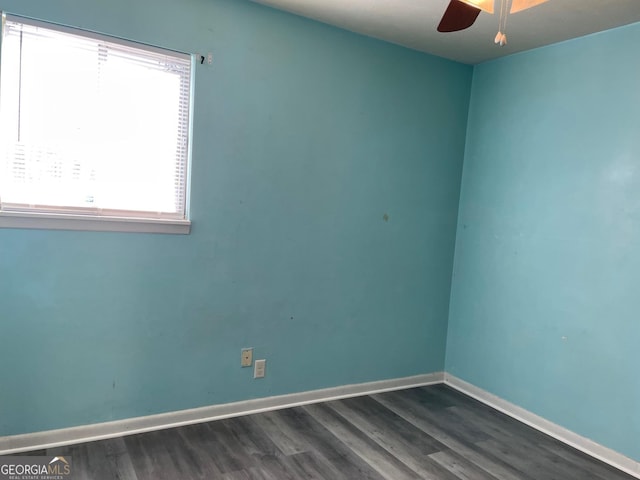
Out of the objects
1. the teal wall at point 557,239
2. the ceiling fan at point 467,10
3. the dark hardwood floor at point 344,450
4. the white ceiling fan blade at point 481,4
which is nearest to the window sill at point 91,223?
the dark hardwood floor at point 344,450

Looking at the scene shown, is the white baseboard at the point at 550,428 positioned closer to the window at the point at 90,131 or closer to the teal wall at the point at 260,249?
the teal wall at the point at 260,249

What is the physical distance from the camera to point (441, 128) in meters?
3.48

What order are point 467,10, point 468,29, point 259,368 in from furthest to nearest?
1. point 259,368
2. point 468,29
3. point 467,10

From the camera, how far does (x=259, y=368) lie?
2893 mm

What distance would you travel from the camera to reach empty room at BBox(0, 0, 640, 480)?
2.28m

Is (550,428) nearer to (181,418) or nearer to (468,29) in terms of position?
(181,418)

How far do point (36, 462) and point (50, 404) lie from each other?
27 cm

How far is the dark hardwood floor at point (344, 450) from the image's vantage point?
2.27m

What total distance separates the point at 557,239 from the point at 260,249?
75.8 inches

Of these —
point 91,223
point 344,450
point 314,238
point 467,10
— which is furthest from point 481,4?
point 344,450

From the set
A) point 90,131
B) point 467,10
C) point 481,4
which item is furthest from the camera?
point 90,131

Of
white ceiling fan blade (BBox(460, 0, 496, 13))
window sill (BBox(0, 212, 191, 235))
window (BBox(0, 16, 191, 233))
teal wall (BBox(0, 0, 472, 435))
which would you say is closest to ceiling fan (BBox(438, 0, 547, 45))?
white ceiling fan blade (BBox(460, 0, 496, 13))

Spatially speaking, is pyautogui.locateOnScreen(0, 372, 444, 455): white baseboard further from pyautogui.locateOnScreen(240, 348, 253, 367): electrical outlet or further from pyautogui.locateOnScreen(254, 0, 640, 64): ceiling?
pyautogui.locateOnScreen(254, 0, 640, 64): ceiling

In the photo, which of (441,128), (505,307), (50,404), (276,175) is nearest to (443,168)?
(441,128)
